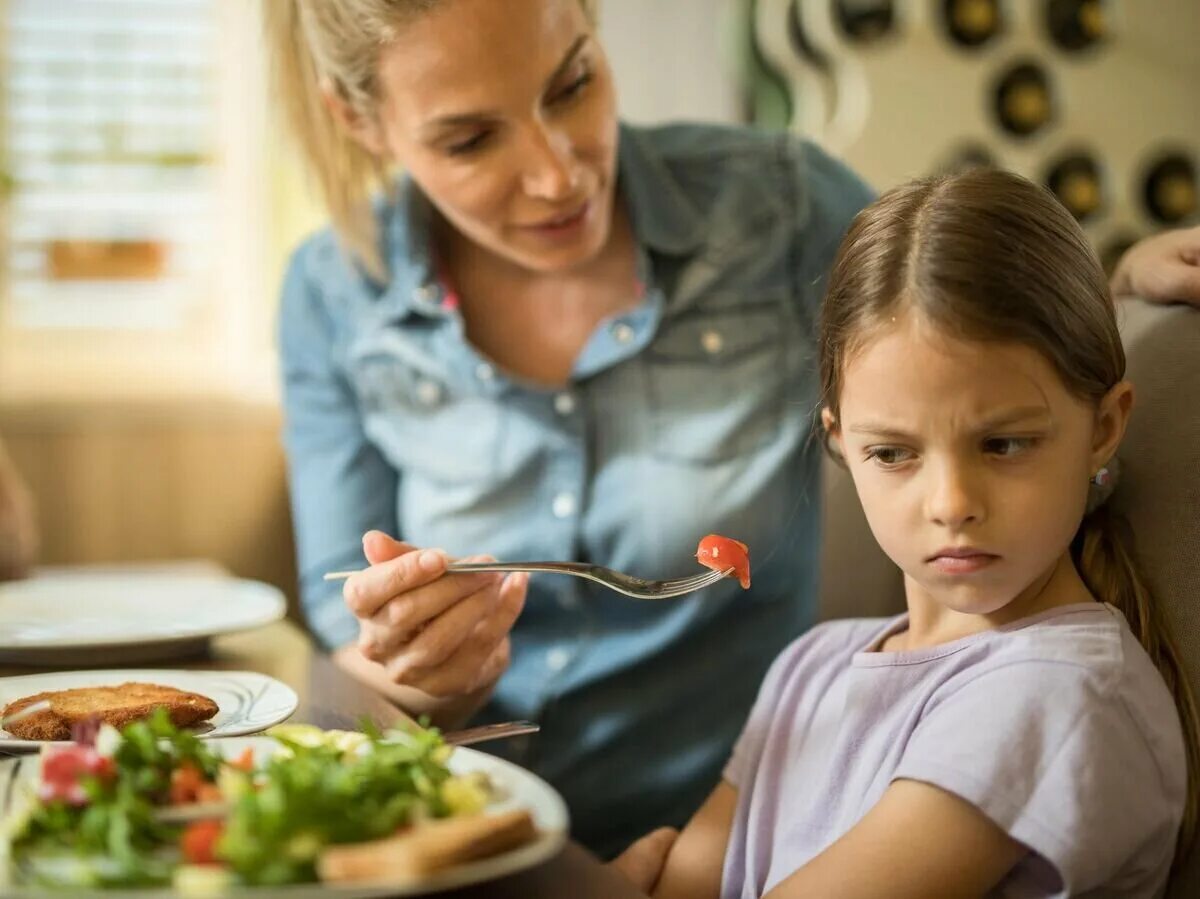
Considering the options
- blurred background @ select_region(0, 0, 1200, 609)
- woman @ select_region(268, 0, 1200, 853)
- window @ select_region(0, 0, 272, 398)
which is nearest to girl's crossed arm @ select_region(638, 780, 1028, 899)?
woman @ select_region(268, 0, 1200, 853)

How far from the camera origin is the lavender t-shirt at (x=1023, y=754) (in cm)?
72

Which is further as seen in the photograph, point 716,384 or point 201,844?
point 716,384

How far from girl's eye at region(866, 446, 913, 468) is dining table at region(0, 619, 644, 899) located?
279 mm

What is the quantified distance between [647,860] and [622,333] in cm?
55

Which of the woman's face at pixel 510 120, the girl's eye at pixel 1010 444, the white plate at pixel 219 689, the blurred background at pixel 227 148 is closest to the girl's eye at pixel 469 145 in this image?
the woman's face at pixel 510 120

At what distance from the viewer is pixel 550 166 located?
1182 mm

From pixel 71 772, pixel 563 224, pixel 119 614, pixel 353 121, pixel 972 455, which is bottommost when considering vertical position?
pixel 119 614

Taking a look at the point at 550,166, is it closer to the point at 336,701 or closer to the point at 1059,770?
the point at 336,701

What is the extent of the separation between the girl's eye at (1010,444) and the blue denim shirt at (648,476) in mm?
533

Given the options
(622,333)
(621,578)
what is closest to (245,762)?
(621,578)

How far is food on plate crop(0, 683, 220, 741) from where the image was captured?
83 centimetres

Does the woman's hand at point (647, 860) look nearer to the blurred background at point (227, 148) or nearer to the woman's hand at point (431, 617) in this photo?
the woman's hand at point (431, 617)

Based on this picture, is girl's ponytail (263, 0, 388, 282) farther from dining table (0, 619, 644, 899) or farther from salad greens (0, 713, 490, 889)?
salad greens (0, 713, 490, 889)

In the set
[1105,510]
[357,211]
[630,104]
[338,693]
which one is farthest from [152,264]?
[1105,510]
